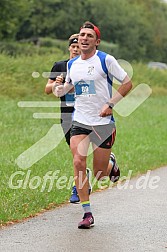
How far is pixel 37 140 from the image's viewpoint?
17.2 meters

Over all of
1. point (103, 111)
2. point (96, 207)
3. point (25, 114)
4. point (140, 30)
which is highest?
point (103, 111)

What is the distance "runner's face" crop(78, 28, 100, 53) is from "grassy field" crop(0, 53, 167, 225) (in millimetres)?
2063

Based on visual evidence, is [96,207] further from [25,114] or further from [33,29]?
[33,29]

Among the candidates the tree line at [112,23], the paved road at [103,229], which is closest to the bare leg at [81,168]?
the paved road at [103,229]

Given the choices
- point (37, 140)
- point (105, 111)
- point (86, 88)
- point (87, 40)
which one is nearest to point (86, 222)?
point (105, 111)

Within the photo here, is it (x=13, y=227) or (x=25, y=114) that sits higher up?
(x=13, y=227)

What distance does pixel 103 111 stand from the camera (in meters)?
8.19

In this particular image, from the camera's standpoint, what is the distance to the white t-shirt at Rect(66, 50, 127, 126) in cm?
830

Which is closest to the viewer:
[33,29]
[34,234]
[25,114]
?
[34,234]

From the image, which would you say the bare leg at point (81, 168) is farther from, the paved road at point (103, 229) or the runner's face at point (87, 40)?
the runner's face at point (87, 40)

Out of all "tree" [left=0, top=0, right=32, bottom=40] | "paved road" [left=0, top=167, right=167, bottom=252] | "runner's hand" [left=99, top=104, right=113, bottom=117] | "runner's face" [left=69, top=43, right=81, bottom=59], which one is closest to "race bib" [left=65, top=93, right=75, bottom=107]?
"runner's face" [left=69, top=43, right=81, bottom=59]

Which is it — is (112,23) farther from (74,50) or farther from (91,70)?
(91,70)

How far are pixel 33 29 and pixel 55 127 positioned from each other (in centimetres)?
5155

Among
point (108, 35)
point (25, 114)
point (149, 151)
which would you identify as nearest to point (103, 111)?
point (149, 151)
